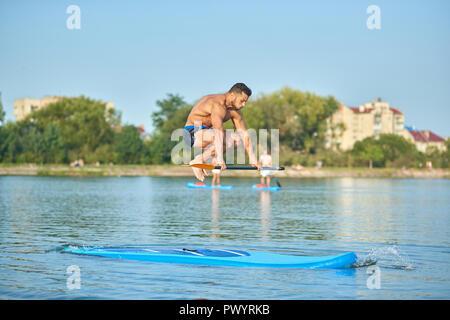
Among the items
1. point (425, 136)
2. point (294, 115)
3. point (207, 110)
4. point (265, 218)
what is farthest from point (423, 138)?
point (207, 110)

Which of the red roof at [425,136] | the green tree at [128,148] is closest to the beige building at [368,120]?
the red roof at [425,136]

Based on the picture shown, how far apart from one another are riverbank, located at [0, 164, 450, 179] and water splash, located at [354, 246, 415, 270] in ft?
197

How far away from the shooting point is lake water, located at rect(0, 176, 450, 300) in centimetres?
1238

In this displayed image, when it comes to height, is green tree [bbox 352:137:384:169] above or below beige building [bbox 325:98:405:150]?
below

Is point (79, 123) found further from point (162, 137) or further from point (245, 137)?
point (245, 137)

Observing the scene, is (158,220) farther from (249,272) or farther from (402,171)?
(402,171)

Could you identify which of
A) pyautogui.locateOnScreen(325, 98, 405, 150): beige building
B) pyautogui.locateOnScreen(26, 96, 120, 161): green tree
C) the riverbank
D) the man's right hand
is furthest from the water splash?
pyautogui.locateOnScreen(325, 98, 405, 150): beige building

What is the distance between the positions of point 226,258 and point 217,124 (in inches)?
124

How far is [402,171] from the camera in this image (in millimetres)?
106438

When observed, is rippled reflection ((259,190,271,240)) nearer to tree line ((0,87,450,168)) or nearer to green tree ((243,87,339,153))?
tree line ((0,87,450,168))

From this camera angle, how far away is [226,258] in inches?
583

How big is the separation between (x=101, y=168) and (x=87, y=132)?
15500 millimetres

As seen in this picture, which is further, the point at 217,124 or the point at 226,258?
the point at 226,258

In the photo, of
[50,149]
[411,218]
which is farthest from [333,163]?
[411,218]
